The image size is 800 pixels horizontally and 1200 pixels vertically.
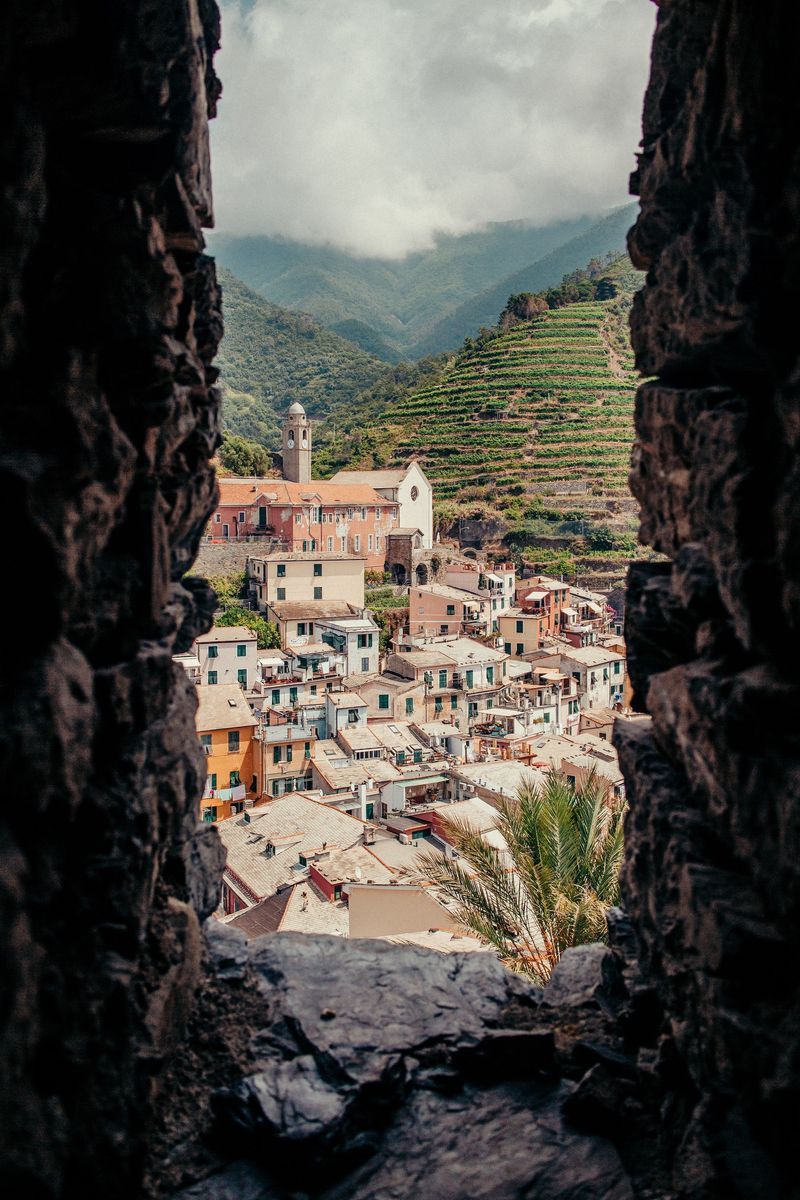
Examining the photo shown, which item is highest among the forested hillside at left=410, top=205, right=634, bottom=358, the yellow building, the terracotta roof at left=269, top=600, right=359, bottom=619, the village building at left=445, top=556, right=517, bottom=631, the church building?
the forested hillside at left=410, top=205, right=634, bottom=358

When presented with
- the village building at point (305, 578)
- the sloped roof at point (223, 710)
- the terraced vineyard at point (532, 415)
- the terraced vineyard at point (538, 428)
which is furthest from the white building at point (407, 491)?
the sloped roof at point (223, 710)

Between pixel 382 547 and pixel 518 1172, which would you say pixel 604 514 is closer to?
pixel 382 547

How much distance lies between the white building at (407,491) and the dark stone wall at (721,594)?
48.1 m

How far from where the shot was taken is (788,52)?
11.7ft

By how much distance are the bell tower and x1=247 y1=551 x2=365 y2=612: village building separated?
50.9 ft

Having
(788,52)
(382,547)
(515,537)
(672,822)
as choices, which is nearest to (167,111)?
(788,52)

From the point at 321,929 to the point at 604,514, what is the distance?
164 feet

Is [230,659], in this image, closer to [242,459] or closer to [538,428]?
[242,459]

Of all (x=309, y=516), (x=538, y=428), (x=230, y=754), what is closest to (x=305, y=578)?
(x=309, y=516)

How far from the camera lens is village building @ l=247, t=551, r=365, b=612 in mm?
41594

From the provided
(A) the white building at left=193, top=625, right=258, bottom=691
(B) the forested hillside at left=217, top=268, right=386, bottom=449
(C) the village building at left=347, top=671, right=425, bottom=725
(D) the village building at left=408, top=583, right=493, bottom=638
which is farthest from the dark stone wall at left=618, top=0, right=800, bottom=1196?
(B) the forested hillside at left=217, top=268, right=386, bottom=449

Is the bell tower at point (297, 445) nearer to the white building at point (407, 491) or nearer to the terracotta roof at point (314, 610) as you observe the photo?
the white building at point (407, 491)

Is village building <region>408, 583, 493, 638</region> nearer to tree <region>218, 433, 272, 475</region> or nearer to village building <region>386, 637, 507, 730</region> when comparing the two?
village building <region>386, 637, 507, 730</region>

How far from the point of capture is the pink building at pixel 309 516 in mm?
46250
